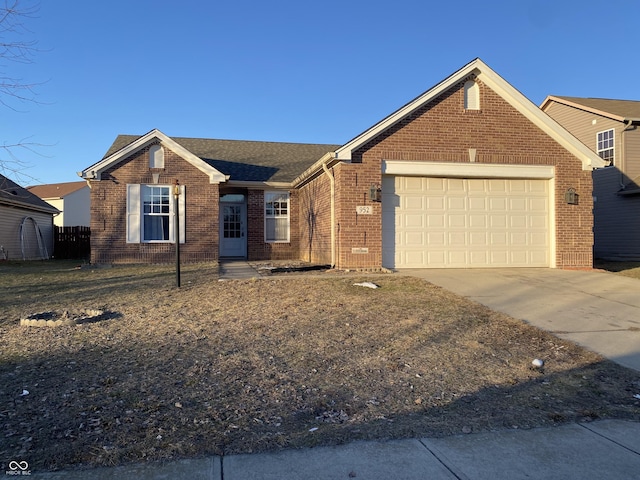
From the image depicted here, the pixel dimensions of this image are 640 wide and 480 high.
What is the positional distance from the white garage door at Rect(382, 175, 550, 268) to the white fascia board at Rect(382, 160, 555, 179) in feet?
0.74

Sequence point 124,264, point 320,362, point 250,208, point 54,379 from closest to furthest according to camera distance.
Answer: point 54,379 → point 320,362 → point 124,264 → point 250,208

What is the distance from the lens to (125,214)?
49.6 feet

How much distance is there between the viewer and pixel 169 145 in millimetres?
15219

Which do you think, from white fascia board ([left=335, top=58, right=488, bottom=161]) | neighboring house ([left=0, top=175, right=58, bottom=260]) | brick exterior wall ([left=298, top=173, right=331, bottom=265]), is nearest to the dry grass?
white fascia board ([left=335, top=58, right=488, bottom=161])

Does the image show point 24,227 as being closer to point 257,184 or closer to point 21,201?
point 21,201

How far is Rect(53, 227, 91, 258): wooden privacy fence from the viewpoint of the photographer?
24.7 meters

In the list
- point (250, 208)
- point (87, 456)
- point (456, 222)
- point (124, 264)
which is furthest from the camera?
point (250, 208)

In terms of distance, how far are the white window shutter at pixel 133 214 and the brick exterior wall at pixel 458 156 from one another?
683 cm

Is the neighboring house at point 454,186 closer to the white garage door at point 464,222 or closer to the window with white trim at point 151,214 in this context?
the white garage door at point 464,222

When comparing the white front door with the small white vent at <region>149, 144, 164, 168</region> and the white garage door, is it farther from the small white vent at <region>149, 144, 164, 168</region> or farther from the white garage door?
the white garage door

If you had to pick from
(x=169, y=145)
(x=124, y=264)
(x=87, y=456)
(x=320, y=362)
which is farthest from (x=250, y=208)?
(x=87, y=456)

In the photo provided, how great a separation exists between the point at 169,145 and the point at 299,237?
5683 millimetres

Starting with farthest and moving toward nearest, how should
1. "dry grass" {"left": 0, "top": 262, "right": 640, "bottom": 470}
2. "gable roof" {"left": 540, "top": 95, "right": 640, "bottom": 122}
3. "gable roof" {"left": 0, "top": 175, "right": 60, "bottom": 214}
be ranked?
"gable roof" {"left": 0, "top": 175, "right": 60, "bottom": 214} → "gable roof" {"left": 540, "top": 95, "right": 640, "bottom": 122} → "dry grass" {"left": 0, "top": 262, "right": 640, "bottom": 470}

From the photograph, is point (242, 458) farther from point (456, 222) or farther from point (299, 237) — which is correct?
point (299, 237)
